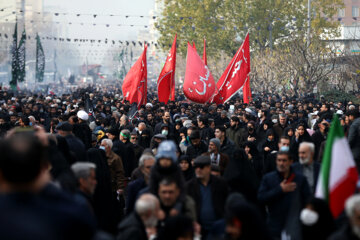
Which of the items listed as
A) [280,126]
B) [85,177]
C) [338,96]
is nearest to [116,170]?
[85,177]

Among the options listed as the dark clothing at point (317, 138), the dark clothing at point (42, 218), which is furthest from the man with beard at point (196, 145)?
the dark clothing at point (42, 218)

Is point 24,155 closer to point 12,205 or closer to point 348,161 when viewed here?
point 12,205

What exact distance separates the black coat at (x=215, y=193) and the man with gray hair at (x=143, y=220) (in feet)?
3.88

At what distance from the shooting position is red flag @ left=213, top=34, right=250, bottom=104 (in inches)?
772

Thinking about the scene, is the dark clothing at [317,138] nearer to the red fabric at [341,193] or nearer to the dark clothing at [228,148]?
the dark clothing at [228,148]

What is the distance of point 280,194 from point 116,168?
3.84 m

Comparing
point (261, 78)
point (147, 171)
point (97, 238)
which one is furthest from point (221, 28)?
point (97, 238)

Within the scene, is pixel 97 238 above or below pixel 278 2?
below

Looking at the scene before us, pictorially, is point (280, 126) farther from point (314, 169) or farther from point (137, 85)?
point (137, 85)

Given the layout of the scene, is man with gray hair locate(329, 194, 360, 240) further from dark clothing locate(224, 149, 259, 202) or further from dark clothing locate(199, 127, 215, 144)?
dark clothing locate(199, 127, 215, 144)

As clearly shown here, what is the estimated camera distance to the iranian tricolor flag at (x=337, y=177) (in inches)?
219

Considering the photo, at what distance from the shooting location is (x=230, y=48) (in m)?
50.7

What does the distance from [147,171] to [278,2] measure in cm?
4279

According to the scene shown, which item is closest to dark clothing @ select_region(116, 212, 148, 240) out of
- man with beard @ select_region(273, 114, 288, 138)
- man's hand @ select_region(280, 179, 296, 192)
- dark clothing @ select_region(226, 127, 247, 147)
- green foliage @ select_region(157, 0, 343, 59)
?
man's hand @ select_region(280, 179, 296, 192)
